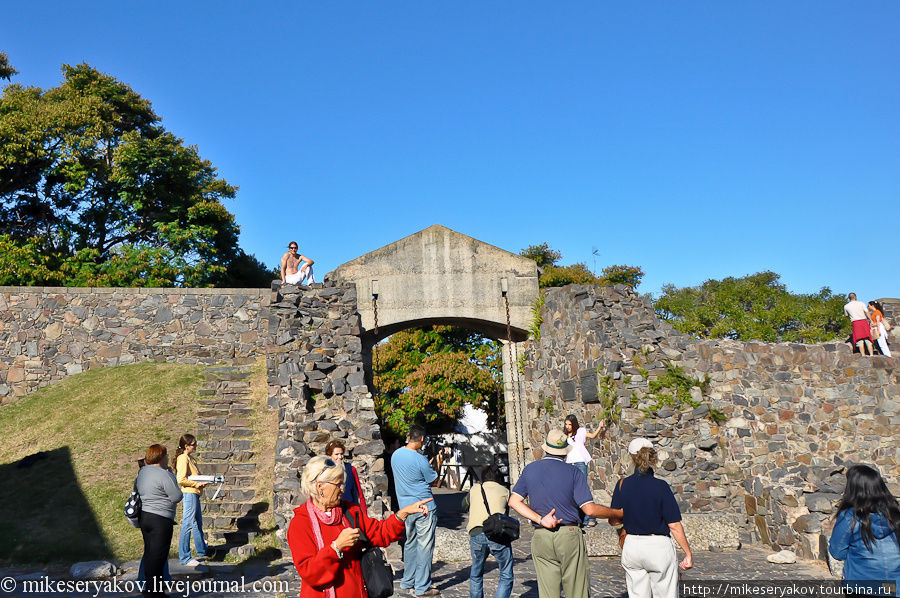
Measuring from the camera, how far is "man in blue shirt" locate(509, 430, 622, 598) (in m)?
4.44

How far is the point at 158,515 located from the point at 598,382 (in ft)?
24.7

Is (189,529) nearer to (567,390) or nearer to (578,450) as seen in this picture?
(578,450)

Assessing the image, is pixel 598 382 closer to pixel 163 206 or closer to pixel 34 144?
pixel 163 206

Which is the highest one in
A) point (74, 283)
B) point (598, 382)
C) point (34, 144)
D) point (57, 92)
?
point (57, 92)

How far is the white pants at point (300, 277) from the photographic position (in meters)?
13.0

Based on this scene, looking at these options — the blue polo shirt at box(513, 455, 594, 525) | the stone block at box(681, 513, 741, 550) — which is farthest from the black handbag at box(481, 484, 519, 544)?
the stone block at box(681, 513, 741, 550)

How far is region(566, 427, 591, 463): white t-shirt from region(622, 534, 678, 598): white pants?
14.4ft

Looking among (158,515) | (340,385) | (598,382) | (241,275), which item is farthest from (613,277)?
(158,515)

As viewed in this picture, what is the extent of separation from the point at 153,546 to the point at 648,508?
13.5 feet

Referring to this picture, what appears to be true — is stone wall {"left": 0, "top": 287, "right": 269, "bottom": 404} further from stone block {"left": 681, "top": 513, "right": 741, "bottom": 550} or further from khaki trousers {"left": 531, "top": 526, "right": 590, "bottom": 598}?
khaki trousers {"left": 531, "top": 526, "right": 590, "bottom": 598}

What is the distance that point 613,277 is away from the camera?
2902cm

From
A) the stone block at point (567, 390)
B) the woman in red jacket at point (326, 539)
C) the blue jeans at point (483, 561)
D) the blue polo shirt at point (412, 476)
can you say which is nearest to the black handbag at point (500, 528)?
the blue jeans at point (483, 561)

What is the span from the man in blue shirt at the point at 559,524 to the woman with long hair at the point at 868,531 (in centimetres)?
141

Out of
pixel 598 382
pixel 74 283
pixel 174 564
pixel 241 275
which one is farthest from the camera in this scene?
pixel 241 275
